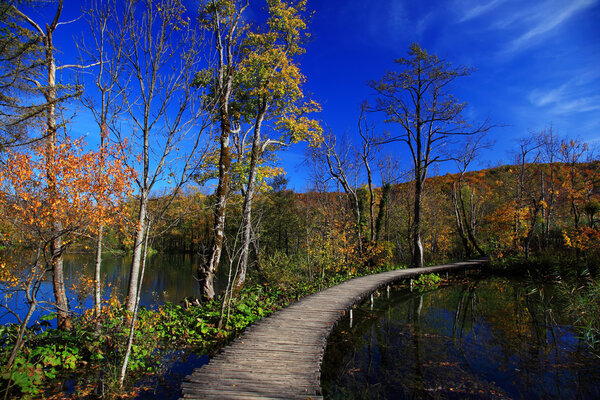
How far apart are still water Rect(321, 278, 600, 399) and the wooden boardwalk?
2.68 feet

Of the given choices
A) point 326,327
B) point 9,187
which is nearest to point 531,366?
point 326,327

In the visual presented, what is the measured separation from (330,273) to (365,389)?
8.53 metres

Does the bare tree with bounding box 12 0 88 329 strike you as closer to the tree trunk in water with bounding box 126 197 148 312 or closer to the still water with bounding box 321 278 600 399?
the tree trunk in water with bounding box 126 197 148 312

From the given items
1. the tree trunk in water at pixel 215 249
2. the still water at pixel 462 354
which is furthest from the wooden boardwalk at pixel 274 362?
the tree trunk in water at pixel 215 249

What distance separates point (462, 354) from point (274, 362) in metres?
4.44

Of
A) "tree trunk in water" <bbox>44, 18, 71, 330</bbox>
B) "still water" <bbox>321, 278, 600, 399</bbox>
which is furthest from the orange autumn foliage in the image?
"still water" <bbox>321, 278, 600, 399</bbox>

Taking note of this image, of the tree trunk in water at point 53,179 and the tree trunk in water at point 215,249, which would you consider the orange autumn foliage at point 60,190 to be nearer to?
the tree trunk in water at point 53,179

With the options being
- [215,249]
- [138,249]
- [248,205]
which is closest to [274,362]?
[138,249]

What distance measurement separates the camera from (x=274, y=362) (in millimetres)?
4594

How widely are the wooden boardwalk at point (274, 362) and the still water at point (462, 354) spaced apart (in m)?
0.82

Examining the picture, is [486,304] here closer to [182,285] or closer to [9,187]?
[9,187]

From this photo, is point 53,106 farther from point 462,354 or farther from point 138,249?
point 462,354

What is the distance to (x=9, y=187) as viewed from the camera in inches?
210

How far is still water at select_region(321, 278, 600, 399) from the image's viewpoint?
5.04 meters
